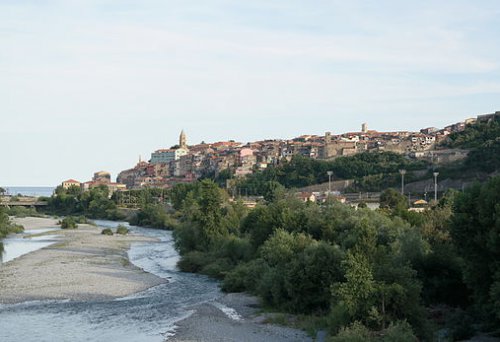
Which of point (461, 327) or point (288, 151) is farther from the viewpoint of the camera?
point (288, 151)

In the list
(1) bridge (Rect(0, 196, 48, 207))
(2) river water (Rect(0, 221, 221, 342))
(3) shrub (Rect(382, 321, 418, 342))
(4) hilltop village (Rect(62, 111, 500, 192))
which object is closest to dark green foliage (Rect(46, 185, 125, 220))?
(1) bridge (Rect(0, 196, 48, 207))

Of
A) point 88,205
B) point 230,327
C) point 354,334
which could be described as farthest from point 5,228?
point 354,334

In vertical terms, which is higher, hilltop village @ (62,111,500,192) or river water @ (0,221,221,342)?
hilltop village @ (62,111,500,192)

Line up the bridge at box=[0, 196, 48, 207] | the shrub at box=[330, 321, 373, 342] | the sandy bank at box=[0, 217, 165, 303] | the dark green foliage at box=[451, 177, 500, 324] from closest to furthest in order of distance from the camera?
1. the shrub at box=[330, 321, 373, 342]
2. the dark green foliage at box=[451, 177, 500, 324]
3. the sandy bank at box=[0, 217, 165, 303]
4. the bridge at box=[0, 196, 48, 207]

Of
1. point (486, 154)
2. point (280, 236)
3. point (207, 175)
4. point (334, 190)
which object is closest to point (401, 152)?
point (334, 190)

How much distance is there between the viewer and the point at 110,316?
27.0 metres

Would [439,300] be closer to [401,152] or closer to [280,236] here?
[280,236]

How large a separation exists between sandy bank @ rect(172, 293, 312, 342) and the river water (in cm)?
65

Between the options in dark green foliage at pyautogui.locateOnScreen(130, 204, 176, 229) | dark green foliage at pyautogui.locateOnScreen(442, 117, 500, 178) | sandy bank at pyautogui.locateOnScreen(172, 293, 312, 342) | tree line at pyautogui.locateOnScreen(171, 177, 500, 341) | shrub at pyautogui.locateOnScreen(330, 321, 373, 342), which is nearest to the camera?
shrub at pyautogui.locateOnScreen(330, 321, 373, 342)

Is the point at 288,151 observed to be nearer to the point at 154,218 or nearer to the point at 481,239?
the point at 154,218

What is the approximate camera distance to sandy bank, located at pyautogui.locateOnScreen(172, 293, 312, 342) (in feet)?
74.6

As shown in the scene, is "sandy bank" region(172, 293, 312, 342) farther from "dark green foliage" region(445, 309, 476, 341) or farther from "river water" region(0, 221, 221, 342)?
"dark green foliage" region(445, 309, 476, 341)

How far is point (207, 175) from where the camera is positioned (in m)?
161

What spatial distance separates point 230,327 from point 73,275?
1716cm
